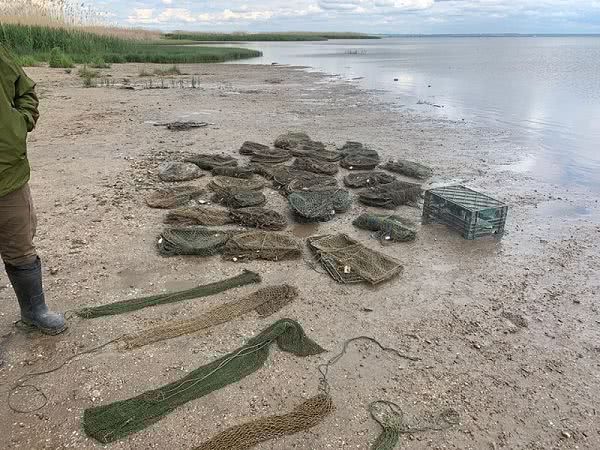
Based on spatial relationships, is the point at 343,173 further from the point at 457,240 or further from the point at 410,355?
the point at 410,355

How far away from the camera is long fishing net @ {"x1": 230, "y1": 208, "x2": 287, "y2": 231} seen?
18.2 feet

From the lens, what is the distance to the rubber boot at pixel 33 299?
326 centimetres

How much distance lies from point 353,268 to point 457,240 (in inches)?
66.7

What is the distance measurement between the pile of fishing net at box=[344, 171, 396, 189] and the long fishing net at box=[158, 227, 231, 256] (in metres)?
2.70

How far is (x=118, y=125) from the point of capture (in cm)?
1064

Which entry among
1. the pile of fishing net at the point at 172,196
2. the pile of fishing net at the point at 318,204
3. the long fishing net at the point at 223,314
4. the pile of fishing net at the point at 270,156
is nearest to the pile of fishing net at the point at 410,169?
the pile of fishing net at the point at 318,204

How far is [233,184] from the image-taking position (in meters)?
6.83


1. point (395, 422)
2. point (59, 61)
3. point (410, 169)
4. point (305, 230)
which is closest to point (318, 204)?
point (305, 230)

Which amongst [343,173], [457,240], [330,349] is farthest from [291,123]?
[330,349]

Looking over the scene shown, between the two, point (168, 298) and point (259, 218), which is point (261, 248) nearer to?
point (259, 218)

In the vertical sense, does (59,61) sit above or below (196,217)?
above

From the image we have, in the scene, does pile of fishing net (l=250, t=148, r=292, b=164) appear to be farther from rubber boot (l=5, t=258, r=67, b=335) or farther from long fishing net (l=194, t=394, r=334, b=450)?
long fishing net (l=194, t=394, r=334, b=450)

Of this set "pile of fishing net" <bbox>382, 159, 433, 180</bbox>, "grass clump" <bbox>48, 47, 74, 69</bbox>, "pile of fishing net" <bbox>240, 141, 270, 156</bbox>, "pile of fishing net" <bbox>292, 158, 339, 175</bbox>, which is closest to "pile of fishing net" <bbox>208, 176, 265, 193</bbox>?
"pile of fishing net" <bbox>292, 158, 339, 175</bbox>

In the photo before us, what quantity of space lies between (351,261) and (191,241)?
5.98ft
